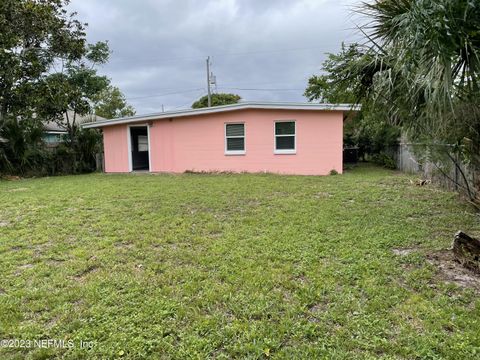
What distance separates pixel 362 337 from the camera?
86.2 inches

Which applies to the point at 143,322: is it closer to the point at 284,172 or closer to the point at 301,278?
the point at 301,278

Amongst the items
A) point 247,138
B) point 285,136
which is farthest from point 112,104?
point 285,136

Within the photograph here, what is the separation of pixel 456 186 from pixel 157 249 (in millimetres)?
6320

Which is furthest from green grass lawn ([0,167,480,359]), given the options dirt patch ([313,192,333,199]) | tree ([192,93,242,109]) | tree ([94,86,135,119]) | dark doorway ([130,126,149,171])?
tree ([192,93,242,109])

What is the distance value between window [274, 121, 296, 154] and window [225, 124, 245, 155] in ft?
4.35

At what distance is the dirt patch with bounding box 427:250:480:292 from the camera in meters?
2.94

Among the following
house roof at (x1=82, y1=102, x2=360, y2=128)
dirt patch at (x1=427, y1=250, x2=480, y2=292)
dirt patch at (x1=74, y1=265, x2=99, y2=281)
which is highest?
house roof at (x1=82, y1=102, x2=360, y2=128)

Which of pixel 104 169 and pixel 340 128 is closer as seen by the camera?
pixel 340 128

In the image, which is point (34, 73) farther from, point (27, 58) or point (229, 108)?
point (229, 108)

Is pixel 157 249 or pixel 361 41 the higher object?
pixel 361 41

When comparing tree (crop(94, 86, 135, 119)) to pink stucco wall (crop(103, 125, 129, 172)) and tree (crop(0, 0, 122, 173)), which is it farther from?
pink stucco wall (crop(103, 125, 129, 172))

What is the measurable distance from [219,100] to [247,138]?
69.7ft

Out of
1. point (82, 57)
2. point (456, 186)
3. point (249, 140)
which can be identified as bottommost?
point (456, 186)

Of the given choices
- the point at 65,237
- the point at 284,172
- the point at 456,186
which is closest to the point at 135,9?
the point at 284,172
